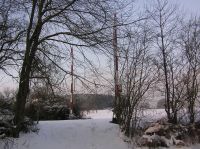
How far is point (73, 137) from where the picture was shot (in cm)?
1717

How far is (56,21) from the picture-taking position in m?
17.0

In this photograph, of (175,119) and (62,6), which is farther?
(175,119)

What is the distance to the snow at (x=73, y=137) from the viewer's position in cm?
1579

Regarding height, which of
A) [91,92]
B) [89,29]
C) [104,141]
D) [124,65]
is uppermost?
[89,29]

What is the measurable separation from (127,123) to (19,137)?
5.03m

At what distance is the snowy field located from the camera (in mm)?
15703

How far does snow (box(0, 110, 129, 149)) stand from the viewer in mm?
15789

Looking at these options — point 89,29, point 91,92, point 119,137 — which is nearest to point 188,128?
point 119,137

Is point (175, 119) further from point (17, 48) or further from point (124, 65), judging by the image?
point (17, 48)

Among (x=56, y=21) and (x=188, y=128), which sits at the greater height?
(x=56, y=21)

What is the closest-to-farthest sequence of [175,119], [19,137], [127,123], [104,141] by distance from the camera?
[19,137], [104,141], [127,123], [175,119]

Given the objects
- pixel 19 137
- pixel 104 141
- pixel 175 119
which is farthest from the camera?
pixel 175 119

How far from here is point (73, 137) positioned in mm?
17172

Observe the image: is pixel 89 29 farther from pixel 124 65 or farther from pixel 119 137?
pixel 119 137
